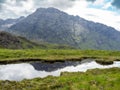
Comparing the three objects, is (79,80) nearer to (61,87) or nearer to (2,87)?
(61,87)

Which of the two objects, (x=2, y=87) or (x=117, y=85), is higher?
(x=117, y=85)

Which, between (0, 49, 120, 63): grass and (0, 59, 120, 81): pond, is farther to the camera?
(0, 49, 120, 63): grass

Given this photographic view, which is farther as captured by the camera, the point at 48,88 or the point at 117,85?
the point at 48,88

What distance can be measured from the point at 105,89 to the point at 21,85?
1395cm

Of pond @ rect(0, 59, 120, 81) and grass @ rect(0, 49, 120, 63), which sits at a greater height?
pond @ rect(0, 59, 120, 81)

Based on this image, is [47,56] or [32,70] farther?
[47,56]

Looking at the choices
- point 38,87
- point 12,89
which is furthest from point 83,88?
point 12,89

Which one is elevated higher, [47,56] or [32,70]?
[32,70]

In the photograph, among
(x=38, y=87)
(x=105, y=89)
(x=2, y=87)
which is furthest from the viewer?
(x=2, y=87)

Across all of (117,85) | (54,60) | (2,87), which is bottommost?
(54,60)

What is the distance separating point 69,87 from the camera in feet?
101

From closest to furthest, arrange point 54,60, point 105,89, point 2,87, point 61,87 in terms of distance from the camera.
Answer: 1. point 105,89
2. point 61,87
3. point 2,87
4. point 54,60

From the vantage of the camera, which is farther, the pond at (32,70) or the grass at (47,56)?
the grass at (47,56)

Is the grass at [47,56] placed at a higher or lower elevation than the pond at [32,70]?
lower
